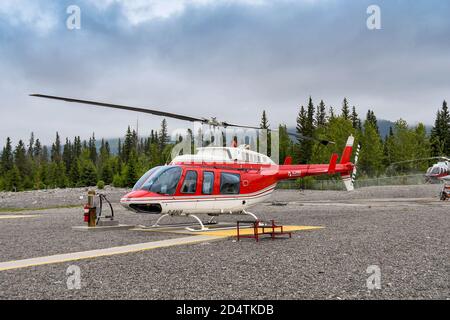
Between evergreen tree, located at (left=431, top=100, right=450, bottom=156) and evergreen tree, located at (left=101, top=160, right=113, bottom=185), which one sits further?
evergreen tree, located at (left=101, top=160, right=113, bottom=185)

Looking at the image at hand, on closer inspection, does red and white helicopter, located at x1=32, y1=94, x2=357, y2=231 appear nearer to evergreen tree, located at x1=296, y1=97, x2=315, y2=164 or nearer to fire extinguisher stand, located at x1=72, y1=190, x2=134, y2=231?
fire extinguisher stand, located at x1=72, y1=190, x2=134, y2=231

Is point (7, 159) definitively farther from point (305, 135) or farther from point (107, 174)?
point (305, 135)

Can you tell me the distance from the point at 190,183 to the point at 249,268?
Result: 7.34 m

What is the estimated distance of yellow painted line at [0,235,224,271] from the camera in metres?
9.42

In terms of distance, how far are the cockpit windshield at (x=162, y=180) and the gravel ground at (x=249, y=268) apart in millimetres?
1529

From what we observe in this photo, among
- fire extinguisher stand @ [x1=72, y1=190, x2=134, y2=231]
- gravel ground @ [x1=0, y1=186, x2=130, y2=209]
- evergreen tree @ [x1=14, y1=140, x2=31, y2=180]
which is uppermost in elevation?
evergreen tree @ [x1=14, y1=140, x2=31, y2=180]

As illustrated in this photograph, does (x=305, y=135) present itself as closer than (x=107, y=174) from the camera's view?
Yes

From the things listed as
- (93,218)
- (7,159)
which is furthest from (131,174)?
(93,218)

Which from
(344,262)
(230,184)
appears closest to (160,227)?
(230,184)

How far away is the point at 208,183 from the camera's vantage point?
16.2 metres

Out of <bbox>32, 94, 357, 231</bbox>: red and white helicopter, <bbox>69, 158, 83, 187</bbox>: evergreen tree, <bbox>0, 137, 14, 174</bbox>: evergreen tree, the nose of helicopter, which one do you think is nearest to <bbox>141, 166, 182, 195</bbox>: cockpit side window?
<bbox>32, 94, 357, 231</bbox>: red and white helicopter

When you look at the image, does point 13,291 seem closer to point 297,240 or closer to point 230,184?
point 297,240

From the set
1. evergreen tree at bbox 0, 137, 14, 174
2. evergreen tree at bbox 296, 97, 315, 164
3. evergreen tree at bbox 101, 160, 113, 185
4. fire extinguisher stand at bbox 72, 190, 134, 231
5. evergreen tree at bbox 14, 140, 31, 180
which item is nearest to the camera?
fire extinguisher stand at bbox 72, 190, 134, 231

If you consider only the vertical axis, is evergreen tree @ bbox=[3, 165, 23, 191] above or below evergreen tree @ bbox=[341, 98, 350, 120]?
below
